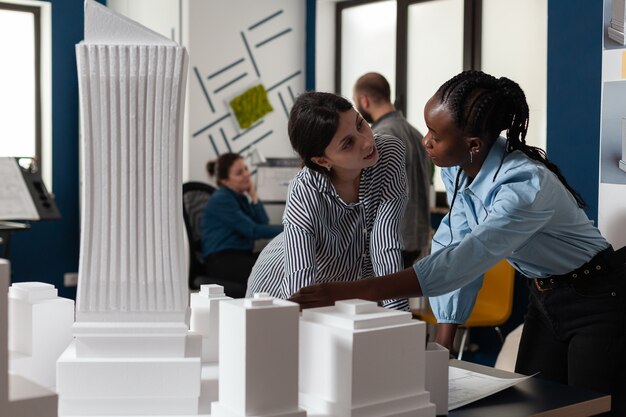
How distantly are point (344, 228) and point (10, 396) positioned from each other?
1006mm

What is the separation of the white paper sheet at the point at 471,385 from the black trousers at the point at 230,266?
11.0 ft

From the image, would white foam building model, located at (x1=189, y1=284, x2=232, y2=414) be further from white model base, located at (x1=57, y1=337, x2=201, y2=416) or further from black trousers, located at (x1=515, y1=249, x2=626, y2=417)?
black trousers, located at (x1=515, y1=249, x2=626, y2=417)

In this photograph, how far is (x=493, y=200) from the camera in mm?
1745

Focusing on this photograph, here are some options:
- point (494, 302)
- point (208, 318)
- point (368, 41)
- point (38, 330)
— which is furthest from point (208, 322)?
point (368, 41)

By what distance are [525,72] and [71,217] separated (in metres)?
3.39

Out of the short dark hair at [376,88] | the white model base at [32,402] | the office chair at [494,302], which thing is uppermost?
the short dark hair at [376,88]

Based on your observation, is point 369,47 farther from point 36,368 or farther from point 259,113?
point 36,368

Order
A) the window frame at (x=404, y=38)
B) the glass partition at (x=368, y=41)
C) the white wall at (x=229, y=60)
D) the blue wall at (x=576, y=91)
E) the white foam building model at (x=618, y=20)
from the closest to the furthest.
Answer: the white foam building model at (x=618, y=20) → the blue wall at (x=576, y=91) → the window frame at (x=404, y=38) → the white wall at (x=229, y=60) → the glass partition at (x=368, y=41)

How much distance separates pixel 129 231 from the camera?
126cm

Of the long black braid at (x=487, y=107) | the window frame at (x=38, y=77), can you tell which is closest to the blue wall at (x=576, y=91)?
the long black braid at (x=487, y=107)

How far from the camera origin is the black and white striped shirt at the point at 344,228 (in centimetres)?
182

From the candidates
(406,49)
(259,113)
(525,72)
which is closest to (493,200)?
(525,72)

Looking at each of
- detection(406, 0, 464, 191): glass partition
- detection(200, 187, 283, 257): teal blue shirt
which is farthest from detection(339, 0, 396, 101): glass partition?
detection(200, 187, 283, 257): teal blue shirt

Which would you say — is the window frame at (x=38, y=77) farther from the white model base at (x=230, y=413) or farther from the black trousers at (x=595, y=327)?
the white model base at (x=230, y=413)
